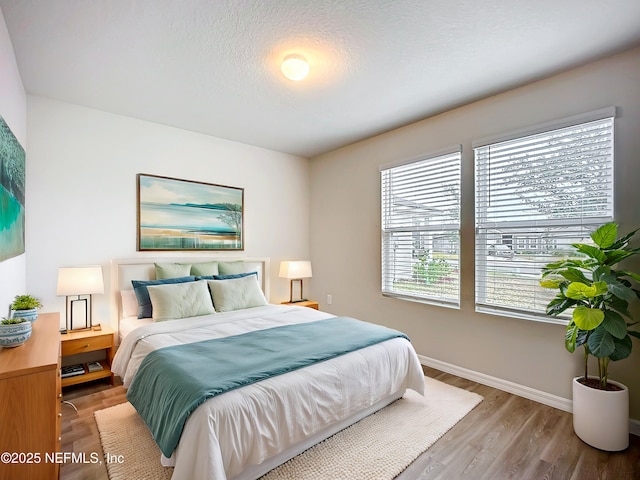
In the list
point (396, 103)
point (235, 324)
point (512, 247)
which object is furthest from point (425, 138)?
point (235, 324)

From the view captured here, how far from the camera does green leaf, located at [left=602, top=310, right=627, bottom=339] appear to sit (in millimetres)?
1982

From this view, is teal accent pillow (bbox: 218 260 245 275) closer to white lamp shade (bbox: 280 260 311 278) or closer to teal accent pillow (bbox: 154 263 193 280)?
teal accent pillow (bbox: 154 263 193 280)

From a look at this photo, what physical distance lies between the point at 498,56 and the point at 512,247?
1566mm

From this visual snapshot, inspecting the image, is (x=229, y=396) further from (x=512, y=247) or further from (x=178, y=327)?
(x=512, y=247)

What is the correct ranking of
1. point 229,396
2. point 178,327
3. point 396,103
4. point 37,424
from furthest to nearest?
point 396,103
point 178,327
point 229,396
point 37,424

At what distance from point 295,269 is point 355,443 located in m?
2.55

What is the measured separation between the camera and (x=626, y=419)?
2.06 meters

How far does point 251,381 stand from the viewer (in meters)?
1.79

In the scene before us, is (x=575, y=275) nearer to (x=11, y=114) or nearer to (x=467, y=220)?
(x=467, y=220)

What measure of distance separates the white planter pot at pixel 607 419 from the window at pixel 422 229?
51.2 inches

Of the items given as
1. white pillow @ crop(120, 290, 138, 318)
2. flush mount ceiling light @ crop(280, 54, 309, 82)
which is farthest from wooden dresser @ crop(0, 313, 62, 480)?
flush mount ceiling light @ crop(280, 54, 309, 82)

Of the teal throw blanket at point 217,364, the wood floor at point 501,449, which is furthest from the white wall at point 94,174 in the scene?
the teal throw blanket at point 217,364

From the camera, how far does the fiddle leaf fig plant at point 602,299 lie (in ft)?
6.57

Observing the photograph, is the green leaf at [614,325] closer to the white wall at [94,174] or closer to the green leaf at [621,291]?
the green leaf at [621,291]
